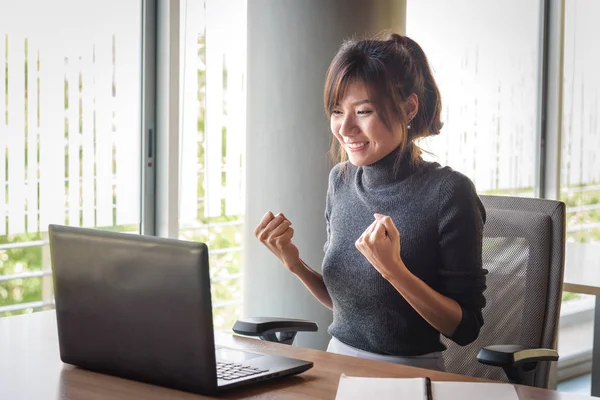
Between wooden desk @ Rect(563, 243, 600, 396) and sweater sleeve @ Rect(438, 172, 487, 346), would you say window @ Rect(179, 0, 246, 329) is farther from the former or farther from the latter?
sweater sleeve @ Rect(438, 172, 487, 346)

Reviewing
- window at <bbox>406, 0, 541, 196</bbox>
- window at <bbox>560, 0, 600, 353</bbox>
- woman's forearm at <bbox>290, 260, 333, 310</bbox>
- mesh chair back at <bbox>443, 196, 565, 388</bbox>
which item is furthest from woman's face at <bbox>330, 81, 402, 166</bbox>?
window at <bbox>560, 0, 600, 353</bbox>

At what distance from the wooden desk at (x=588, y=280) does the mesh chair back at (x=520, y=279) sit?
2.05 feet

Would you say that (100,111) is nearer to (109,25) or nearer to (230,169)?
(109,25)

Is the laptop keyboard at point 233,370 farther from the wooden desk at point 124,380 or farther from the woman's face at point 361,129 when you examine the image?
the woman's face at point 361,129

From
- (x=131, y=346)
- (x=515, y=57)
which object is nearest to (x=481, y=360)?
(x=131, y=346)

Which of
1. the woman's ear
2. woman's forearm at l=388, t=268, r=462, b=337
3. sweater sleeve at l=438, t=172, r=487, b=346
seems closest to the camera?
woman's forearm at l=388, t=268, r=462, b=337

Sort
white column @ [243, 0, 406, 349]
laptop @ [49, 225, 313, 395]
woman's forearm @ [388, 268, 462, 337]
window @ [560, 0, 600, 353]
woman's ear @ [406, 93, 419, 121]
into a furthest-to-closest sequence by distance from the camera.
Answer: window @ [560, 0, 600, 353], white column @ [243, 0, 406, 349], woman's ear @ [406, 93, 419, 121], woman's forearm @ [388, 268, 462, 337], laptop @ [49, 225, 313, 395]

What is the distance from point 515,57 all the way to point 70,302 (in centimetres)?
361

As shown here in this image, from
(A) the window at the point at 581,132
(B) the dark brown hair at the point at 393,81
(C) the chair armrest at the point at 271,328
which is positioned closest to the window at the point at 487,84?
(A) the window at the point at 581,132

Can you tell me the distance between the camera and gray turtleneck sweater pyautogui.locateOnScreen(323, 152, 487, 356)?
6.29ft

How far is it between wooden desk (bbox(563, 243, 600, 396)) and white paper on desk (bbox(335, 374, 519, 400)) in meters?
1.30

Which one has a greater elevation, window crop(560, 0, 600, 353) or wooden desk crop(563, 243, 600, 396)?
window crop(560, 0, 600, 353)

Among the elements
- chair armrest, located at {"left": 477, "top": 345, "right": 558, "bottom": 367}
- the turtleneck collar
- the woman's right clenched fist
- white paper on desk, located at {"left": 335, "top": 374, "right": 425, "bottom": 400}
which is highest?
the turtleneck collar

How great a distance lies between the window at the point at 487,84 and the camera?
436cm
